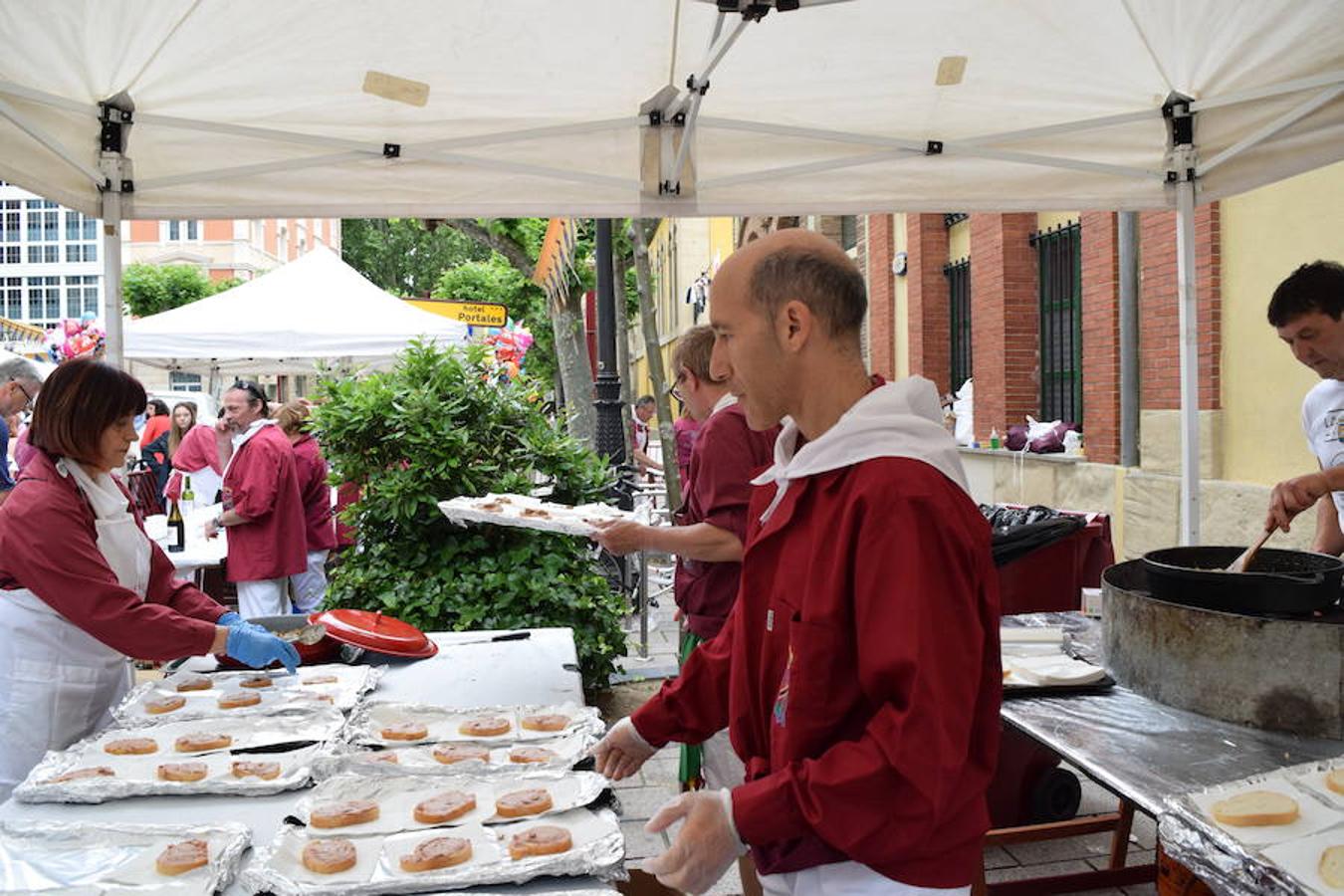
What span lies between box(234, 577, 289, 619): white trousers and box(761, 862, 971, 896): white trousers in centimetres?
573

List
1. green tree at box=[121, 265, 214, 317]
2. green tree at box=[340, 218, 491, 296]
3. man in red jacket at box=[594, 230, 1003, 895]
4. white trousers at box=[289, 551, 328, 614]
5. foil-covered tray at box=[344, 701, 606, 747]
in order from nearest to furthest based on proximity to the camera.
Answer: man in red jacket at box=[594, 230, 1003, 895] → foil-covered tray at box=[344, 701, 606, 747] → white trousers at box=[289, 551, 328, 614] → green tree at box=[121, 265, 214, 317] → green tree at box=[340, 218, 491, 296]

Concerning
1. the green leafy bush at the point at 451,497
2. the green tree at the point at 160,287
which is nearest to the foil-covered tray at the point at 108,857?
the green leafy bush at the point at 451,497

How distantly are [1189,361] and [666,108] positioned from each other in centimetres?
286

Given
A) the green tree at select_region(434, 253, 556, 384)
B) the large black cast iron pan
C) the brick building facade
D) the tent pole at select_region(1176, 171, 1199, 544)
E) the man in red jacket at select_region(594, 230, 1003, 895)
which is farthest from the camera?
the green tree at select_region(434, 253, 556, 384)

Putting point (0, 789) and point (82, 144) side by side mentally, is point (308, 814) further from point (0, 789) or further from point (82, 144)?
point (82, 144)

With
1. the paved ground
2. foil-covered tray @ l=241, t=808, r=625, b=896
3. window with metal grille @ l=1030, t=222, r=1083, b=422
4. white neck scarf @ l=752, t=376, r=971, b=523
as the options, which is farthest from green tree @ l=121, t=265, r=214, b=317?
white neck scarf @ l=752, t=376, r=971, b=523

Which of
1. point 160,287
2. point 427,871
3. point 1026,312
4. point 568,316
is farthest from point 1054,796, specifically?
point 160,287

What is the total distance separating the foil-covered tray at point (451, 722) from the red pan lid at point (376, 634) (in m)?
0.60

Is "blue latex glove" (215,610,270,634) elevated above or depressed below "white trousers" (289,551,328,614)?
above

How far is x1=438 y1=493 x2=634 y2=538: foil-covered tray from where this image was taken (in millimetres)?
4574

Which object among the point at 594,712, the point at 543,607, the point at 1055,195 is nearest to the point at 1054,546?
the point at 1055,195

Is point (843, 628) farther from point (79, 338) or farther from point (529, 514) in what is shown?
point (79, 338)

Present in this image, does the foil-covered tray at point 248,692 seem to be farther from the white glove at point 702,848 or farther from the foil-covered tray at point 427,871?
the white glove at point 702,848

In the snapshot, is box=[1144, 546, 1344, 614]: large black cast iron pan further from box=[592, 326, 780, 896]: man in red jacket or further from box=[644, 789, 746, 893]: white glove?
box=[644, 789, 746, 893]: white glove
